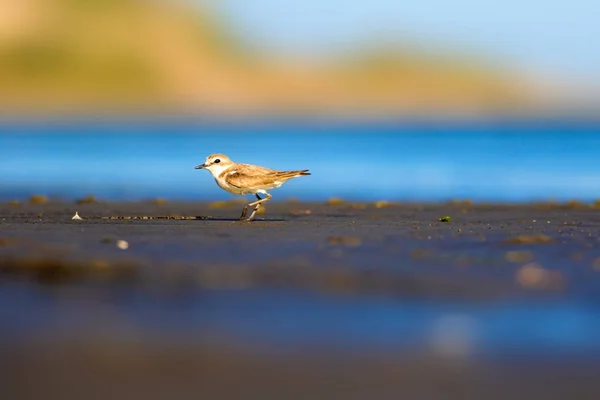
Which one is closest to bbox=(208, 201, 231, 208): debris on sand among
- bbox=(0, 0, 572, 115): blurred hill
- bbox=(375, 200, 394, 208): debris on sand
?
bbox=(375, 200, 394, 208): debris on sand

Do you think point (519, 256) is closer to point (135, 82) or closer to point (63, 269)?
point (63, 269)

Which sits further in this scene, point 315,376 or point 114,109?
point 114,109

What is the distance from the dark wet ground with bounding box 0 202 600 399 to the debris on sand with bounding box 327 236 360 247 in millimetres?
45

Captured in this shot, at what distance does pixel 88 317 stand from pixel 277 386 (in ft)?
7.04

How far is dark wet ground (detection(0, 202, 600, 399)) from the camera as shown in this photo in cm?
645

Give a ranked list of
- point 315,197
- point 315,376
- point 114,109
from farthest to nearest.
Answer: point 114,109, point 315,197, point 315,376

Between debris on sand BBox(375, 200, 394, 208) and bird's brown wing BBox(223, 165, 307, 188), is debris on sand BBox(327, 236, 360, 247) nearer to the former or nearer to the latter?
bird's brown wing BBox(223, 165, 307, 188)

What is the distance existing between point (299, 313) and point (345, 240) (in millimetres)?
4015

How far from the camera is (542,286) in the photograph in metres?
9.08

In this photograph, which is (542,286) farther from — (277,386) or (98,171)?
(98,171)

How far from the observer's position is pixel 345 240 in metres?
12.0

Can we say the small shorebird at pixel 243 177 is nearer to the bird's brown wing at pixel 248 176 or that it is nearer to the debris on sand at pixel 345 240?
the bird's brown wing at pixel 248 176

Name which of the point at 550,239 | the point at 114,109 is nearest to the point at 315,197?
the point at 550,239

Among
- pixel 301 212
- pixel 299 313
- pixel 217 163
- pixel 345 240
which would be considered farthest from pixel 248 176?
pixel 299 313
